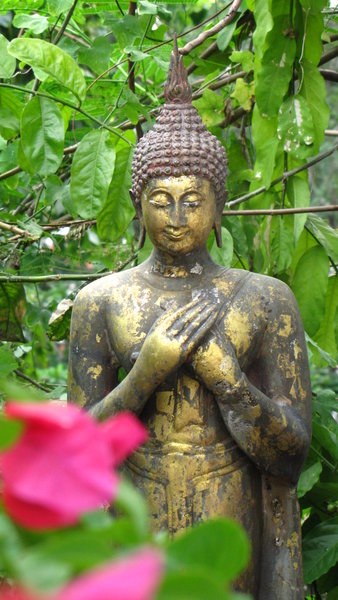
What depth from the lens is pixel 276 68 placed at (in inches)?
148

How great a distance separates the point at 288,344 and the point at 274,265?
1.19 meters

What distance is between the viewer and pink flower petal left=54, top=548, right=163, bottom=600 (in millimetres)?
583

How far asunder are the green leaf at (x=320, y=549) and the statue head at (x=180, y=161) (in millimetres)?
1269

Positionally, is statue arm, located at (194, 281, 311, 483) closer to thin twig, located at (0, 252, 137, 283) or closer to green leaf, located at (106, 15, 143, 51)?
thin twig, located at (0, 252, 137, 283)

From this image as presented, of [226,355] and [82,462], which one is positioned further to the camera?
[226,355]

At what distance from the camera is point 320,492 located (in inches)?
150

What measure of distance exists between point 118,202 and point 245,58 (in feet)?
2.97

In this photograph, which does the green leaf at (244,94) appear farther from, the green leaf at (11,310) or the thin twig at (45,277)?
the green leaf at (11,310)

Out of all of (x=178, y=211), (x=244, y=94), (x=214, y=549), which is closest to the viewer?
(x=214, y=549)

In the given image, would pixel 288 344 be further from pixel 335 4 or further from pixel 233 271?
pixel 335 4

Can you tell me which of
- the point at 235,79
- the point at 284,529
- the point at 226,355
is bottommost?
the point at 284,529

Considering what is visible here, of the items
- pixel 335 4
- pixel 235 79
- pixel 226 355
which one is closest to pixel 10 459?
pixel 226 355

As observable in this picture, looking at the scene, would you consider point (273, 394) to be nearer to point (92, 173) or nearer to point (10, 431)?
point (92, 173)

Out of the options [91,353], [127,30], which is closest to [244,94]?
[127,30]
